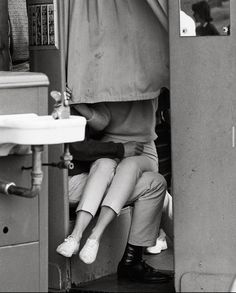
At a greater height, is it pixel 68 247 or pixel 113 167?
pixel 113 167

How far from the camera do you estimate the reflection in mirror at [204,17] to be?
503 cm

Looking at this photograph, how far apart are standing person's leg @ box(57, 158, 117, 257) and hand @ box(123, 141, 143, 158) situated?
0.39 ft

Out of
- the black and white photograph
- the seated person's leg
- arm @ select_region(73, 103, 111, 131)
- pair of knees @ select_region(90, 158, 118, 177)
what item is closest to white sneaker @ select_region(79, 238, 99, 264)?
the black and white photograph

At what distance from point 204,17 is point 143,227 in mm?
1325

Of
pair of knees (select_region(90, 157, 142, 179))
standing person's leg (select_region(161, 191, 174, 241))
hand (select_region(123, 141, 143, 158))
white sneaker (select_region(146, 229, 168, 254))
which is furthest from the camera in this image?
white sneaker (select_region(146, 229, 168, 254))

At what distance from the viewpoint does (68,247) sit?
17.2ft

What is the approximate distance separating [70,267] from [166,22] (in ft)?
5.07

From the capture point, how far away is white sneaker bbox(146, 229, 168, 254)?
6.16 m

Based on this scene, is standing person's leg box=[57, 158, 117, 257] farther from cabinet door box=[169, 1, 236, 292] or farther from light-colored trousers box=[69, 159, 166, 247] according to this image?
cabinet door box=[169, 1, 236, 292]

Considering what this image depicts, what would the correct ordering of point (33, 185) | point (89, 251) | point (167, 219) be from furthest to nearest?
1. point (167, 219)
2. point (89, 251)
3. point (33, 185)

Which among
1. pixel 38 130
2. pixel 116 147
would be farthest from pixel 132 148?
pixel 38 130

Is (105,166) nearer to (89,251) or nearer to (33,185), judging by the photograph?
(89,251)

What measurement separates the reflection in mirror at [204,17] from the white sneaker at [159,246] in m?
1.67

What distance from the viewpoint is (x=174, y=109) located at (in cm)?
517
